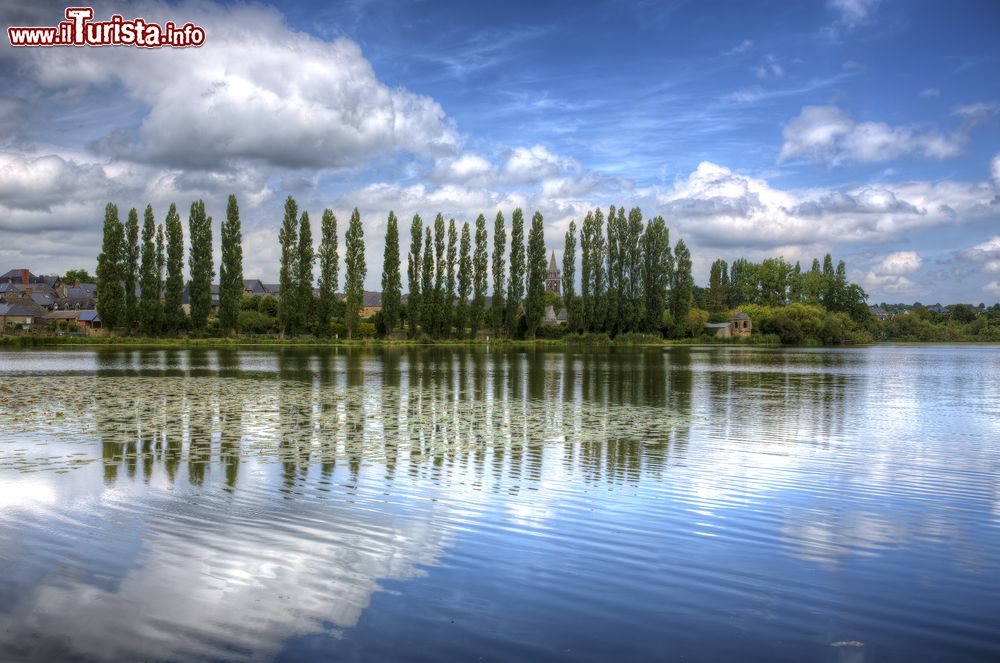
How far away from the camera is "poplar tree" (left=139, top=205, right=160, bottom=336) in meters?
70.4

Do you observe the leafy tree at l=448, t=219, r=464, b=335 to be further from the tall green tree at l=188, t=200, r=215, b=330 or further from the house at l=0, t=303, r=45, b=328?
the house at l=0, t=303, r=45, b=328

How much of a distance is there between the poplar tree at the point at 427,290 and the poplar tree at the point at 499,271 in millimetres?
6994

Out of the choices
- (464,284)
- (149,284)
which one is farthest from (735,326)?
(149,284)

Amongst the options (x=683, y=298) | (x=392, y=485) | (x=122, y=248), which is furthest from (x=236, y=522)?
(x=683, y=298)

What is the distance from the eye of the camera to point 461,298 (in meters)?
83.4

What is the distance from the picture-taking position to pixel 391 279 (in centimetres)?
8069

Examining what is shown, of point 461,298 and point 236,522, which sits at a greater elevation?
point 461,298

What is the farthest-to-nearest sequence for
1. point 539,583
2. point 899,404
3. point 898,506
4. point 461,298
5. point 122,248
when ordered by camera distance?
point 461,298
point 122,248
point 899,404
point 898,506
point 539,583

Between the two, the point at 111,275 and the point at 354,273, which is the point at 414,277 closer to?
the point at 354,273

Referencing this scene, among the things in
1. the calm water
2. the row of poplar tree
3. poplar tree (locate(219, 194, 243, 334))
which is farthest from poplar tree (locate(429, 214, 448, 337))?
the calm water

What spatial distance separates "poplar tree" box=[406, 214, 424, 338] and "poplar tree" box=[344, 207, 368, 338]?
5.60 m

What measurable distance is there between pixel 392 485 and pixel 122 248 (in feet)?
236

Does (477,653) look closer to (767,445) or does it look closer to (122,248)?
(767,445)

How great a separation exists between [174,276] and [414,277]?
24.8 metres
